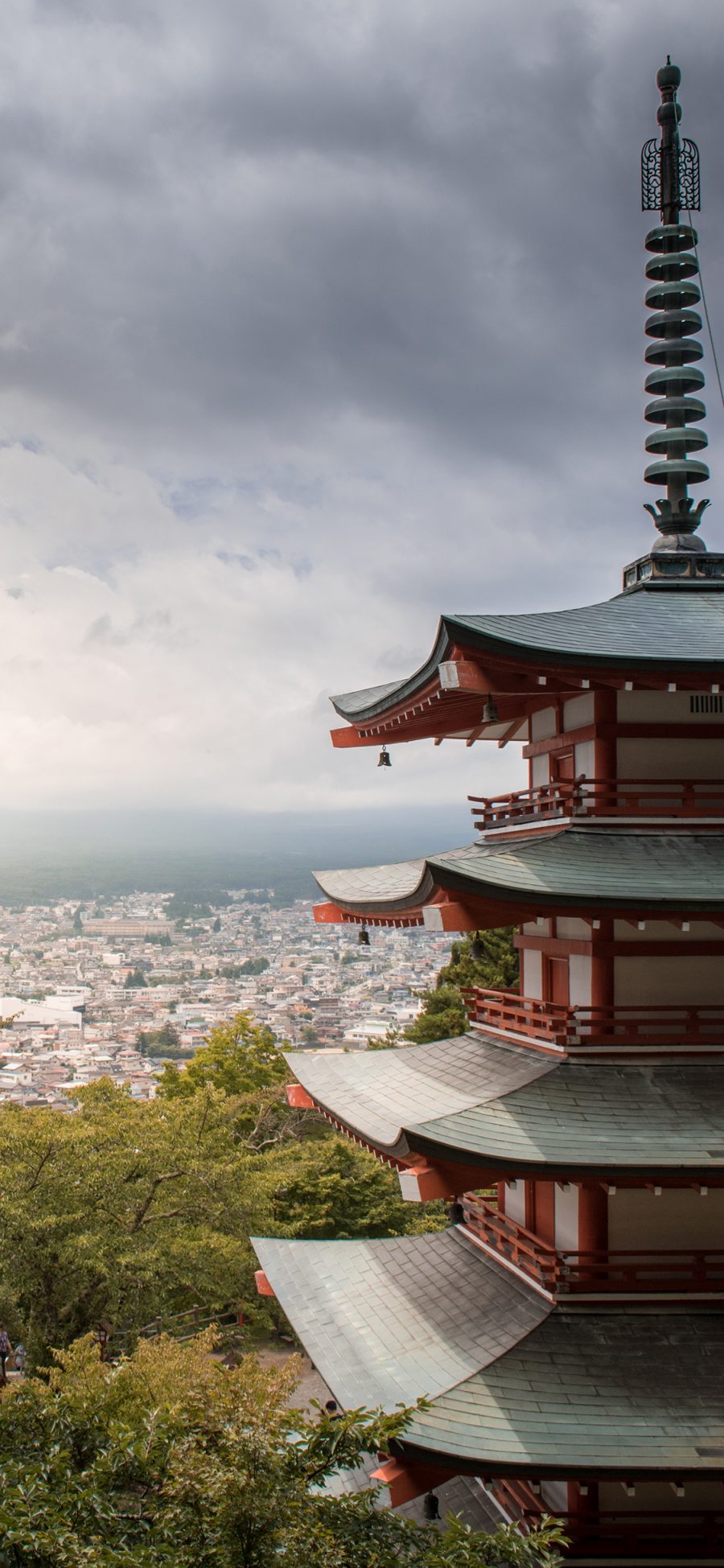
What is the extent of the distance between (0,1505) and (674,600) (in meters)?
10.1

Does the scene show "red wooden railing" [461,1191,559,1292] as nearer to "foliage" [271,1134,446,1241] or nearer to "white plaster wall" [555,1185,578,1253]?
"white plaster wall" [555,1185,578,1253]

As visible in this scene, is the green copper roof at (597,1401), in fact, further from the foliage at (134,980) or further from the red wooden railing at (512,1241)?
the foliage at (134,980)

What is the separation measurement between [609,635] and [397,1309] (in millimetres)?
7256

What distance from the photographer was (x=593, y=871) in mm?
10133

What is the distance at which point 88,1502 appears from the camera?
7.98 meters

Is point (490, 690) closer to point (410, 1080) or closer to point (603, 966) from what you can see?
point (603, 966)

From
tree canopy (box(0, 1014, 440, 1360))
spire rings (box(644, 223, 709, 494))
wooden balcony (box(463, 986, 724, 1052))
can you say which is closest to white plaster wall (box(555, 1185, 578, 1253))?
wooden balcony (box(463, 986, 724, 1052))

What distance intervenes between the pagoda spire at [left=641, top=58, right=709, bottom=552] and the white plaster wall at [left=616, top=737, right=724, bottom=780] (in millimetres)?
2747

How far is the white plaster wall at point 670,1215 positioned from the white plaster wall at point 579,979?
5.94 feet

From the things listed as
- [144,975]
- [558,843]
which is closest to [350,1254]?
[558,843]

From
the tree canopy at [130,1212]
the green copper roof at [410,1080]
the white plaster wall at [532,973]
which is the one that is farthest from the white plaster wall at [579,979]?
the tree canopy at [130,1212]

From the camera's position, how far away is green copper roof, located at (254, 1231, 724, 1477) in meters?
8.60

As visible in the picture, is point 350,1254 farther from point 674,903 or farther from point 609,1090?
point 674,903

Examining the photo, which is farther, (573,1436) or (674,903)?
(674,903)
